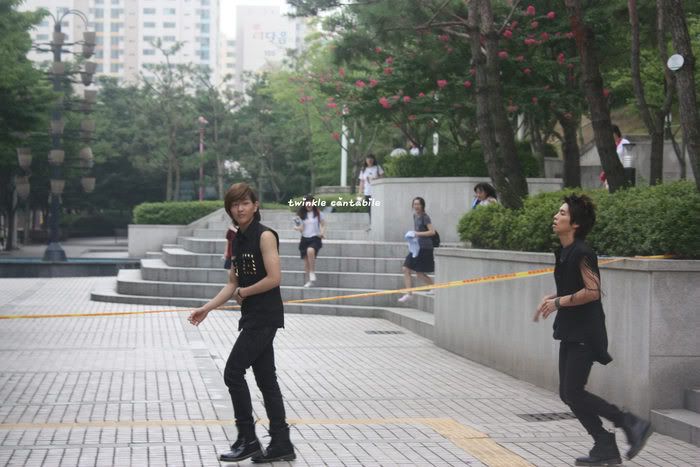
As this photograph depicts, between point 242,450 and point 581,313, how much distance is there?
2221mm

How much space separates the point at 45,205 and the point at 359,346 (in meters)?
60.4

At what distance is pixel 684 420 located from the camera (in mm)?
8055

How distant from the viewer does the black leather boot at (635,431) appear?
271 inches

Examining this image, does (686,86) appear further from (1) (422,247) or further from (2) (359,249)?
(2) (359,249)

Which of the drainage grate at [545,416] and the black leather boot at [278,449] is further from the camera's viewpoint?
the drainage grate at [545,416]

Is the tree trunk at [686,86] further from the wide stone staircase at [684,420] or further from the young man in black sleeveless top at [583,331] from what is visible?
the young man in black sleeveless top at [583,331]

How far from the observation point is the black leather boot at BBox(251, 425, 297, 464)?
22.9 feet

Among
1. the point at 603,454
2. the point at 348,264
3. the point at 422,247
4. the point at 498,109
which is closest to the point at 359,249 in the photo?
the point at 348,264

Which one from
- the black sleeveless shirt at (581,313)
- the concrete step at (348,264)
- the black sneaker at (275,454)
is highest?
the black sleeveless shirt at (581,313)

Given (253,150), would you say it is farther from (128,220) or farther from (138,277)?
(138,277)

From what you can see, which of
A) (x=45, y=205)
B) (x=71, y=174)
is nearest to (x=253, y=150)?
(x=71, y=174)

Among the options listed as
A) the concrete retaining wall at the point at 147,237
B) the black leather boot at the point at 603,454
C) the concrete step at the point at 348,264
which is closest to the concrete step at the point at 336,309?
the concrete step at the point at 348,264

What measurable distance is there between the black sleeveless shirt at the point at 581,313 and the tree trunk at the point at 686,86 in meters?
2.93

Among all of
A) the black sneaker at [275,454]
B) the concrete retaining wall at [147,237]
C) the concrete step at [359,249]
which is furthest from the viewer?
the concrete retaining wall at [147,237]
